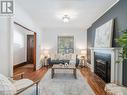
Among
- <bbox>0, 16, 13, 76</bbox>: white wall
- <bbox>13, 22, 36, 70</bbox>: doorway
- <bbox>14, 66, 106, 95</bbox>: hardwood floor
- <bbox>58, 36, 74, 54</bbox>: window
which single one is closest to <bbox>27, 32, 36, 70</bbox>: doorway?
<bbox>13, 22, 36, 70</bbox>: doorway

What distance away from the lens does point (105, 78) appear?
179 inches

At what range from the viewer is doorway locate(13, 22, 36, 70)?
315 inches

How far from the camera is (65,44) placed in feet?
29.9

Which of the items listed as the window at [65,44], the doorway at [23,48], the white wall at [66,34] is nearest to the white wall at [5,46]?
the doorway at [23,48]

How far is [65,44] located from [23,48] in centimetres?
298

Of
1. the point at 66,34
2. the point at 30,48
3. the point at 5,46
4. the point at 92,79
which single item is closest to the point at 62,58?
the point at 66,34

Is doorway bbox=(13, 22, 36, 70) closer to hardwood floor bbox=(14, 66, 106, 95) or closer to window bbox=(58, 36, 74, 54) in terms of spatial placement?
hardwood floor bbox=(14, 66, 106, 95)

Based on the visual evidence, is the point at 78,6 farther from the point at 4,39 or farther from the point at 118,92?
the point at 118,92

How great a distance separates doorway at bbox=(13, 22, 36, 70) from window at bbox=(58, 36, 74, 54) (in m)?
2.11

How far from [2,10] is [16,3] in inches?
20.6

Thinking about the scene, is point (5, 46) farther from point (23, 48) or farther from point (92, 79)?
point (23, 48)

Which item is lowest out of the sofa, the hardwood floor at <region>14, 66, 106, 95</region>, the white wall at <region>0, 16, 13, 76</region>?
the hardwood floor at <region>14, 66, 106, 95</region>

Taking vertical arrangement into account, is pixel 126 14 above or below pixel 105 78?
above

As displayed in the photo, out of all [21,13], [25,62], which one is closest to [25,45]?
[25,62]
